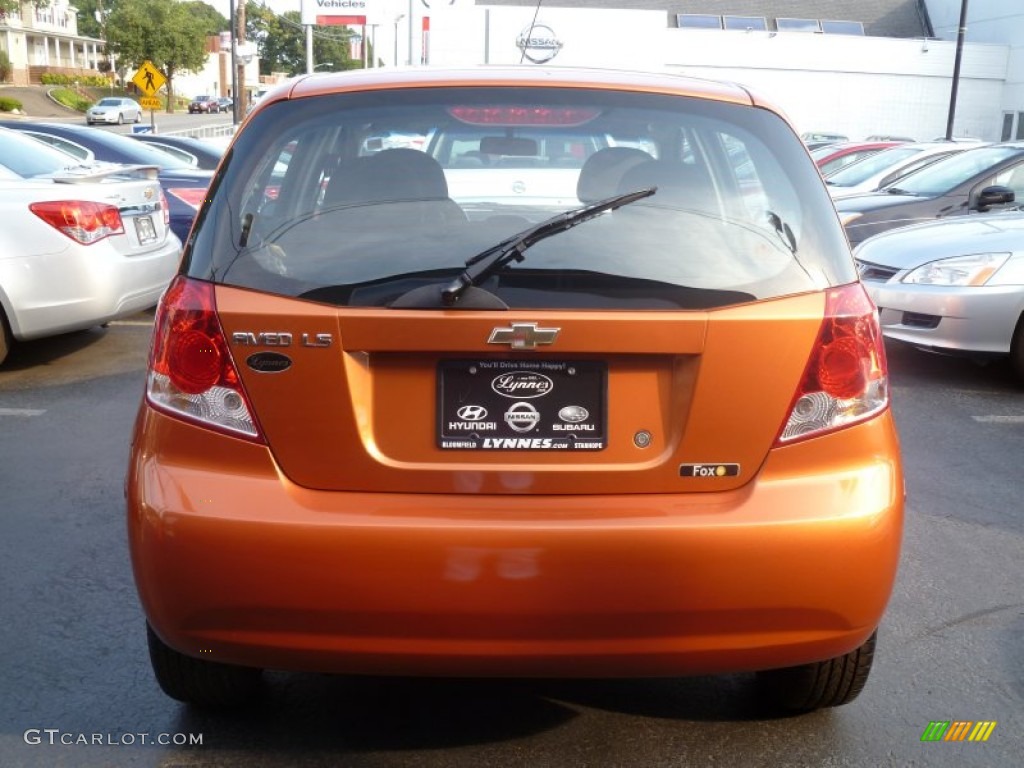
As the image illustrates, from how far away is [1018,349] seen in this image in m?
7.19

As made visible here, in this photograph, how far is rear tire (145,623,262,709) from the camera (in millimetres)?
2887

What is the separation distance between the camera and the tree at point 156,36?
81875mm

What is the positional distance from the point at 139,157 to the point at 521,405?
32.3ft

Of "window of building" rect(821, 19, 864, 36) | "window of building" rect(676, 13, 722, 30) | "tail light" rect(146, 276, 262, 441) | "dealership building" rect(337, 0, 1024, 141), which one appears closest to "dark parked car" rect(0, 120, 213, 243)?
"tail light" rect(146, 276, 262, 441)

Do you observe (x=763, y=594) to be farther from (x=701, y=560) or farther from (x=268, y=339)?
(x=268, y=339)

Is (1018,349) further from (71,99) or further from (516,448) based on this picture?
(71,99)

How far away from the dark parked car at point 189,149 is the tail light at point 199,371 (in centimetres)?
1093

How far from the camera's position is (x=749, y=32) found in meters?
47.8

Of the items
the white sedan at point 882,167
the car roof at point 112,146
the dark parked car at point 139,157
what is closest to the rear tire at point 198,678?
the dark parked car at point 139,157

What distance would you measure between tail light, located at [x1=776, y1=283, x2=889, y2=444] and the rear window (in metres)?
0.09

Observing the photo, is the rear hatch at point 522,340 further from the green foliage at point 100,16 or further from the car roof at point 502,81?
the green foliage at point 100,16

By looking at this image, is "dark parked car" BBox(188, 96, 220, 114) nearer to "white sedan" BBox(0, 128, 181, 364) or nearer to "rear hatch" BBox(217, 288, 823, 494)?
"white sedan" BBox(0, 128, 181, 364)

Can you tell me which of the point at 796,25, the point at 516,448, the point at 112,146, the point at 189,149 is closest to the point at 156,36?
the point at 796,25

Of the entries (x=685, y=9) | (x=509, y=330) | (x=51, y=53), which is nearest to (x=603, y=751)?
(x=509, y=330)
